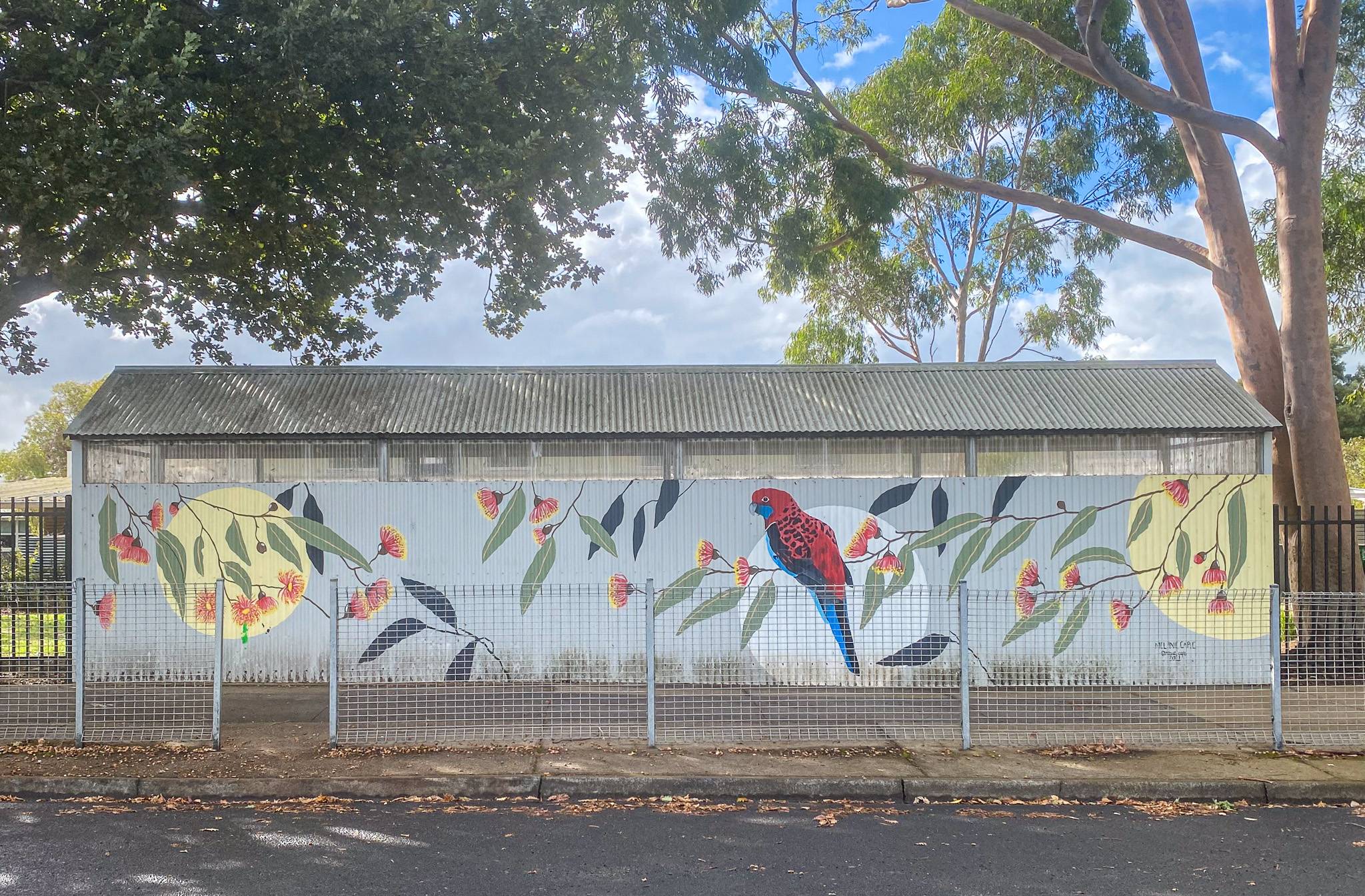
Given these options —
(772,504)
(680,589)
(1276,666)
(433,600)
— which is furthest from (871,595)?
(433,600)

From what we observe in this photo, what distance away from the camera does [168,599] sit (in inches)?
392

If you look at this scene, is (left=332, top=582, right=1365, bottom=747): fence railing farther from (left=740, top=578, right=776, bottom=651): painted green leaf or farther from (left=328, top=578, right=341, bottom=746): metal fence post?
(left=328, top=578, right=341, bottom=746): metal fence post

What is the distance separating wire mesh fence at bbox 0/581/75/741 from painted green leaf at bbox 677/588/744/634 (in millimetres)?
5379

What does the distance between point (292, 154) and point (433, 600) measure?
470cm

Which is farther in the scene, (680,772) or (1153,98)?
(1153,98)

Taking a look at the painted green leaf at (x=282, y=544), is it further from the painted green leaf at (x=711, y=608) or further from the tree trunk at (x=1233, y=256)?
the tree trunk at (x=1233, y=256)

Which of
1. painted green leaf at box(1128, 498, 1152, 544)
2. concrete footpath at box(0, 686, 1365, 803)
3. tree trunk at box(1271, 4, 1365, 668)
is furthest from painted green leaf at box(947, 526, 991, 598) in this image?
tree trunk at box(1271, 4, 1365, 668)

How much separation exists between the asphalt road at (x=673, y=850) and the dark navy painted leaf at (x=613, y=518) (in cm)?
378

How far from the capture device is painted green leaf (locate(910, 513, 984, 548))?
390 inches

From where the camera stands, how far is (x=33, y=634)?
31.3 feet

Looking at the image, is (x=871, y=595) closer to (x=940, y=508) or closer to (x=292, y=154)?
(x=940, y=508)

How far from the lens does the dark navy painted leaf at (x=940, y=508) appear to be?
989 centimetres

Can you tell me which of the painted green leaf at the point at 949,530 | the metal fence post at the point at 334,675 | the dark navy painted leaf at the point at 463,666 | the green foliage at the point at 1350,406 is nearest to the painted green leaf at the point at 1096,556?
the painted green leaf at the point at 949,530

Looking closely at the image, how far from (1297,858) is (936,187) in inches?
868
